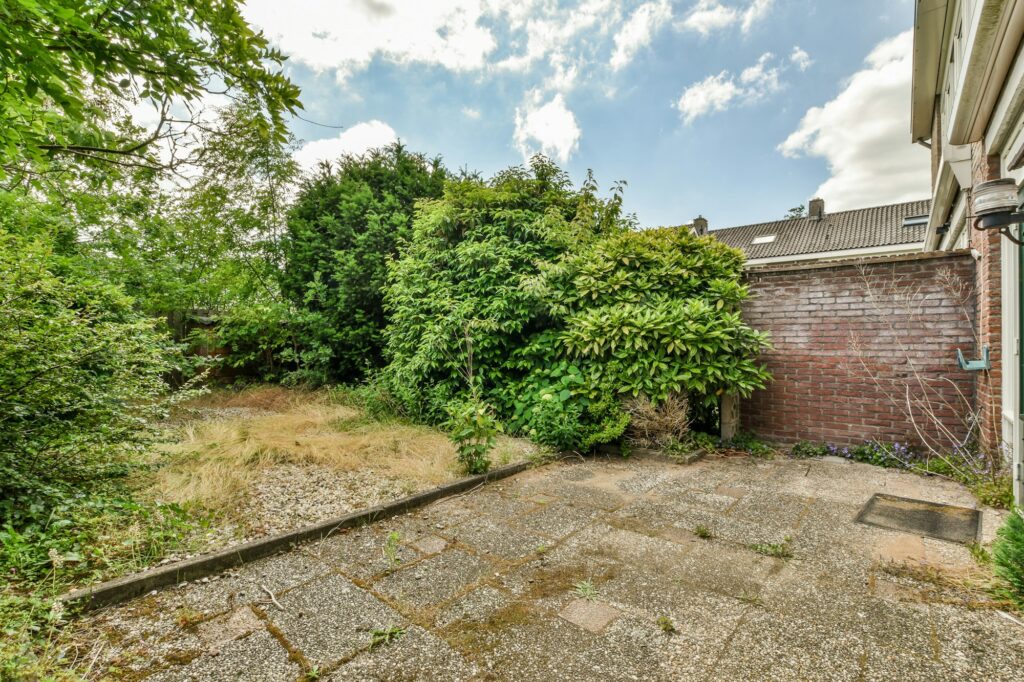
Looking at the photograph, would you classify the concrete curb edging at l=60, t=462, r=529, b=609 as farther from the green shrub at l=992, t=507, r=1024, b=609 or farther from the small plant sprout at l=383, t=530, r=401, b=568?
the green shrub at l=992, t=507, r=1024, b=609

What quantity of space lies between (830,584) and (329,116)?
3351mm

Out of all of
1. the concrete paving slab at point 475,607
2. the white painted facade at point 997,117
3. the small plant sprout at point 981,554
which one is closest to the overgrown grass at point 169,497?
the concrete paving slab at point 475,607

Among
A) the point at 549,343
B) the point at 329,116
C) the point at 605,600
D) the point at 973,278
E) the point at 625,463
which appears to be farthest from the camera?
the point at 549,343

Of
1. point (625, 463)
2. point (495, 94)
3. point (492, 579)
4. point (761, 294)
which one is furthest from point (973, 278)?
point (495, 94)

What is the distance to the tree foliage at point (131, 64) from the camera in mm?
1456

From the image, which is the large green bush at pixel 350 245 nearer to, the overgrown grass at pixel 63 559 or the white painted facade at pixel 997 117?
the overgrown grass at pixel 63 559

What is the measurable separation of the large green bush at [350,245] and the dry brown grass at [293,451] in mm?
1824

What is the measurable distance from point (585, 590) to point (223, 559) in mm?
1775

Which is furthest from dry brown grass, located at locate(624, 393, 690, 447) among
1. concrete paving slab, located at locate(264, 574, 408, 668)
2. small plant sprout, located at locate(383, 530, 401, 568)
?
concrete paving slab, located at locate(264, 574, 408, 668)

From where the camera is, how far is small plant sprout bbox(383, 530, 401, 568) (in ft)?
7.55

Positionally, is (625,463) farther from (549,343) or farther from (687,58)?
(687,58)

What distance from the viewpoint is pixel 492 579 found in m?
2.12

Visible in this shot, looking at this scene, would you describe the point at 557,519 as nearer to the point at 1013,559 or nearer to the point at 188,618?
the point at 188,618

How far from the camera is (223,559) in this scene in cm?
220
